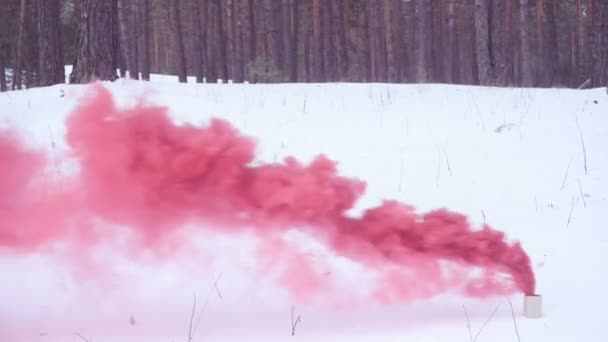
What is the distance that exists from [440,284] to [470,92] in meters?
5.87

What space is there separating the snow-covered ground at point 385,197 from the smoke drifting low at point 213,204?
20cm

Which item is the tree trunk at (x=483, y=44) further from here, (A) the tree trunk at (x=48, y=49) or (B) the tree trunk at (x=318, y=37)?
(B) the tree trunk at (x=318, y=37)

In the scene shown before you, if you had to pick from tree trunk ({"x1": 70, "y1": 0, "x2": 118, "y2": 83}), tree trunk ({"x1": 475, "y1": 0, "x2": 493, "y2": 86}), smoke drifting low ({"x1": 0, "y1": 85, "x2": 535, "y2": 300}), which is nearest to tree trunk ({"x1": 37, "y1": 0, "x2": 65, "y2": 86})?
tree trunk ({"x1": 70, "y1": 0, "x2": 118, "y2": 83})

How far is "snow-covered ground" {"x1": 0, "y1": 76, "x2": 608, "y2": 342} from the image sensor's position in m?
2.79

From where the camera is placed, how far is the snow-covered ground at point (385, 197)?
9.14 feet

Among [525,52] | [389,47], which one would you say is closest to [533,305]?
[525,52]

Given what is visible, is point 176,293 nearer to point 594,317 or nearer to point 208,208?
point 208,208

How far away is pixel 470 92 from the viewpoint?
840 cm

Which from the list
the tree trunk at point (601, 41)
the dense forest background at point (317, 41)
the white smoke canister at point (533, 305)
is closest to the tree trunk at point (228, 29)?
the dense forest background at point (317, 41)

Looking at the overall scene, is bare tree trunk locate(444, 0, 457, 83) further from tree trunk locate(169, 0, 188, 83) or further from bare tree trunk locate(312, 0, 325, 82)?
tree trunk locate(169, 0, 188, 83)

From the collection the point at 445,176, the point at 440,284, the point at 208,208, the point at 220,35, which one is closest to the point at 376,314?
the point at 440,284

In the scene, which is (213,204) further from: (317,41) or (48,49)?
(317,41)

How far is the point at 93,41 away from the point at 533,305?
22.1ft

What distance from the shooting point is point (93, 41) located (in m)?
8.00
